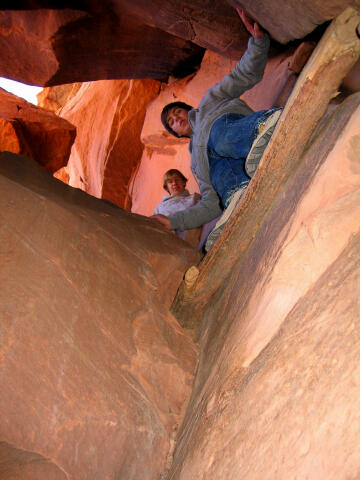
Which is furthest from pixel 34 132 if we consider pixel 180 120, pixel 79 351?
pixel 79 351

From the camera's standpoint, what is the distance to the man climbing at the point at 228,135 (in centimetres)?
230

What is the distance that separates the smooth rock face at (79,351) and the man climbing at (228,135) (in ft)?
2.42

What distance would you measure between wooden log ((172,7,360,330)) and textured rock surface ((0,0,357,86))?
208cm

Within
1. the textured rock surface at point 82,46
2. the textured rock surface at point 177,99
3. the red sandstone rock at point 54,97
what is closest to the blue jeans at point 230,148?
the textured rock surface at point 177,99

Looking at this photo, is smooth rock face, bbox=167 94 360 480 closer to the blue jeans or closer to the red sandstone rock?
the blue jeans

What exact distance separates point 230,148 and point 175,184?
6.61 feet

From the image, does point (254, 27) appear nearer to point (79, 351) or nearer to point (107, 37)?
point (79, 351)

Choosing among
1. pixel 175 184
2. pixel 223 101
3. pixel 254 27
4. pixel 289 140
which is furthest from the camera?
pixel 175 184

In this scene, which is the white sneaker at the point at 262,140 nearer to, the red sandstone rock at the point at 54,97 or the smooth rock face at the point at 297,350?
the smooth rock face at the point at 297,350

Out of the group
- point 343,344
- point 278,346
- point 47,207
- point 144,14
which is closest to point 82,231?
point 47,207

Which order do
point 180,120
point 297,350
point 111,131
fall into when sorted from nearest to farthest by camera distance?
point 297,350
point 180,120
point 111,131

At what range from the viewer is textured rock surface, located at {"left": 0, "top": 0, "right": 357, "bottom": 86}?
363 centimetres


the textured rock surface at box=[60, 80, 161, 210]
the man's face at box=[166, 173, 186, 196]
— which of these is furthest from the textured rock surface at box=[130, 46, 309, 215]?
the man's face at box=[166, 173, 186, 196]

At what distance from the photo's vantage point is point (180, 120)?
10.3ft
